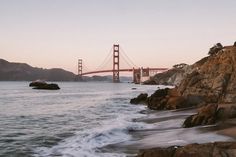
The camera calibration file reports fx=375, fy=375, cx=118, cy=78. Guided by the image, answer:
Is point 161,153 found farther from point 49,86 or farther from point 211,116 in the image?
point 49,86

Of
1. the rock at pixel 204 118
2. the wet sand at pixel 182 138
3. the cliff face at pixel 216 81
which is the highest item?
the cliff face at pixel 216 81

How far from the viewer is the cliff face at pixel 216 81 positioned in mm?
26406

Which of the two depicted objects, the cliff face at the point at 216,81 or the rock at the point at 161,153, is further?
the cliff face at the point at 216,81

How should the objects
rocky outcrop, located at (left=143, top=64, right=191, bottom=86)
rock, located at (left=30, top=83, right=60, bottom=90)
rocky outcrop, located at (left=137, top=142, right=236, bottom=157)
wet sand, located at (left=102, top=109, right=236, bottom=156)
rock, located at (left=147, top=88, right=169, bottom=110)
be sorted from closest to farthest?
rocky outcrop, located at (left=137, top=142, right=236, bottom=157)
wet sand, located at (left=102, top=109, right=236, bottom=156)
rock, located at (left=147, top=88, right=169, bottom=110)
rock, located at (left=30, top=83, right=60, bottom=90)
rocky outcrop, located at (left=143, top=64, right=191, bottom=86)

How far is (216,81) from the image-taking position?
91.8 feet

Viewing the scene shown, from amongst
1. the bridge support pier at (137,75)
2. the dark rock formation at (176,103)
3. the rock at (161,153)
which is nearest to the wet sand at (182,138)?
the rock at (161,153)

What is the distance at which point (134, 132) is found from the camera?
53.3 ft

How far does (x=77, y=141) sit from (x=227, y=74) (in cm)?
1657

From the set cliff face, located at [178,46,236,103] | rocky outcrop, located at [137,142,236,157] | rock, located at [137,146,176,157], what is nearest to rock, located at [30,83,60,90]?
cliff face, located at [178,46,236,103]

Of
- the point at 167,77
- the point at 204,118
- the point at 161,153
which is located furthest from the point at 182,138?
the point at 167,77

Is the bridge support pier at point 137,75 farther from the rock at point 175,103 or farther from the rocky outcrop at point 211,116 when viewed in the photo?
the rocky outcrop at point 211,116

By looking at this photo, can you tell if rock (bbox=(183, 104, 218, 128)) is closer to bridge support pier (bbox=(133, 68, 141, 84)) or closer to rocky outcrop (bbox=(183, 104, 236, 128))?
rocky outcrop (bbox=(183, 104, 236, 128))

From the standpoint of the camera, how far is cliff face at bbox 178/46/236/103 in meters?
26.4

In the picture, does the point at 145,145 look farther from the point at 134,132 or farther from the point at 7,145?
the point at 7,145
